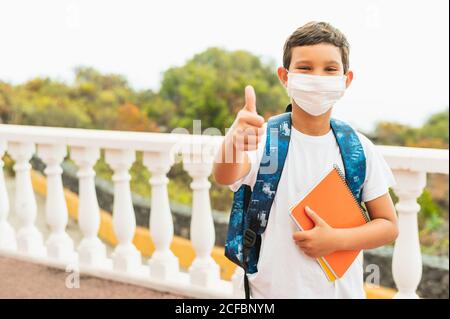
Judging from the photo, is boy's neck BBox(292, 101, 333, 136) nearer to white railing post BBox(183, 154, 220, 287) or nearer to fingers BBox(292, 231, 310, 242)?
fingers BBox(292, 231, 310, 242)

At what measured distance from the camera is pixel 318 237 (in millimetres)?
1276

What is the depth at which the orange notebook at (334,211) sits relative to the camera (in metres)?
1.28

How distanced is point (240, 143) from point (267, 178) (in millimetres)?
179

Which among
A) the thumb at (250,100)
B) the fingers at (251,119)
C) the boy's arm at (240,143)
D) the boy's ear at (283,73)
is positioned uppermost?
the boy's ear at (283,73)

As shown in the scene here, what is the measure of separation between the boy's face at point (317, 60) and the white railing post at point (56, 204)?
184 cm

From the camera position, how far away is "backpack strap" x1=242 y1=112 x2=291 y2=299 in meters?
1.31

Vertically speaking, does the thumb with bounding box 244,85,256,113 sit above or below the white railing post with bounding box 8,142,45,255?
above

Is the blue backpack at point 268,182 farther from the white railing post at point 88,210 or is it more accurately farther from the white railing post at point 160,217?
the white railing post at point 88,210

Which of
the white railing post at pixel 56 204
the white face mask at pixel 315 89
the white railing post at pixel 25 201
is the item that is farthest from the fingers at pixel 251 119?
the white railing post at pixel 25 201

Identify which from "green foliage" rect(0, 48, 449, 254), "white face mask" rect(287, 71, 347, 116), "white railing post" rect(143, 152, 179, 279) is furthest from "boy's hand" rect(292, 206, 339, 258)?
"green foliage" rect(0, 48, 449, 254)

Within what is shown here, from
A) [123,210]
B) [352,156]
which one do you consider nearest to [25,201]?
[123,210]

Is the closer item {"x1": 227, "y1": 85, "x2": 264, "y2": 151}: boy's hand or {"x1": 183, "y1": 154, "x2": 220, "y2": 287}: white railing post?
{"x1": 227, "y1": 85, "x2": 264, "y2": 151}: boy's hand
